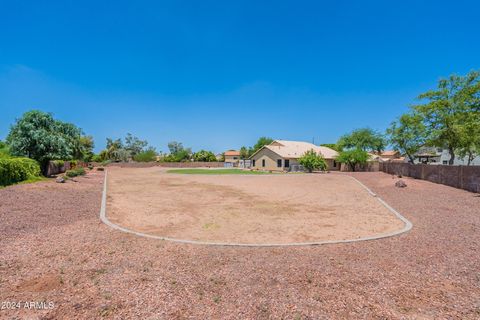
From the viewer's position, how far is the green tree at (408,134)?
90.4 ft

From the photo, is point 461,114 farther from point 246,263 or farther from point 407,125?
point 246,263

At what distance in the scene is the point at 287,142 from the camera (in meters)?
51.5

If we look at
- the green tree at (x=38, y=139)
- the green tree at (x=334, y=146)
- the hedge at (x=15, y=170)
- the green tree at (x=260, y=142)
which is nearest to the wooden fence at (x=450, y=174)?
the hedge at (x=15, y=170)

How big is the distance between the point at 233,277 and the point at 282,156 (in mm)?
40194

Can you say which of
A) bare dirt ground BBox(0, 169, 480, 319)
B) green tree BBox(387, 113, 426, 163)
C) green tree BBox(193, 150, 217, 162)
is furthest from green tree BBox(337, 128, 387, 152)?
bare dirt ground BBox(0, 169, 480, 319)

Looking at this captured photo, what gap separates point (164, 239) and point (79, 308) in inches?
122

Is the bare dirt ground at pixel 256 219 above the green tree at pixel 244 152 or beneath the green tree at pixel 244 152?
beneath

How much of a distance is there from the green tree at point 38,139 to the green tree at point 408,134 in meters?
36.1

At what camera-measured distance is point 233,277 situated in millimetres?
4488

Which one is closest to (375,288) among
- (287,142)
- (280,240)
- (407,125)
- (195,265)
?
(280,240)

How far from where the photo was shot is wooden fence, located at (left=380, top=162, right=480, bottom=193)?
1543 cm

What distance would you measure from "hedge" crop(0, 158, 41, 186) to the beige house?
1373 inches

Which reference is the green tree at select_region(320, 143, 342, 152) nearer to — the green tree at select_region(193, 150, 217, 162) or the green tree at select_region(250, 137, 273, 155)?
the green tree at select_region(250, 137, 273, 155)

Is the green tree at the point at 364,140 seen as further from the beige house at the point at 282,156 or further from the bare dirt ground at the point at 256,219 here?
the bare dirt ground at the point at 256,219
